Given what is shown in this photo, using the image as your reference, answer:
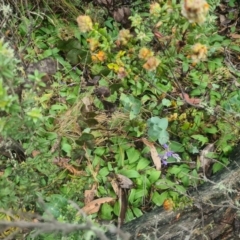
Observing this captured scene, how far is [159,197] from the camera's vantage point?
7.57 ft

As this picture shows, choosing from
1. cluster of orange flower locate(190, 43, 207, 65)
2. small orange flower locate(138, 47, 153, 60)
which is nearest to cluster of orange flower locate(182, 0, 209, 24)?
cluster of orange flower locate(190, 43, 207, 65)

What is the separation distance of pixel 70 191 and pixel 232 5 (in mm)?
1639

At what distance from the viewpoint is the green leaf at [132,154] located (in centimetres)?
241

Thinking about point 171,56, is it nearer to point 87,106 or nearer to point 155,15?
point 155,15

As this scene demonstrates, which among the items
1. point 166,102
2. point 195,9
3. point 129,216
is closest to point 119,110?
point 166,102

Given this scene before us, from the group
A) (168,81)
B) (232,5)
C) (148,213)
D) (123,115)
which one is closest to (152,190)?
(148,213)

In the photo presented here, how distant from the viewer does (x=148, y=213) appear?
2223 millimetres

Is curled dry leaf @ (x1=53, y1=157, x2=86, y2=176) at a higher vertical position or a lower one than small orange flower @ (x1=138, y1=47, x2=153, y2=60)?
lower

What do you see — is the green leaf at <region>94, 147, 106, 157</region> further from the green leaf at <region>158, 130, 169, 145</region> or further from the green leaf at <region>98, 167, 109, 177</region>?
the green leaf at <region>158, 130, 169, 145</region>

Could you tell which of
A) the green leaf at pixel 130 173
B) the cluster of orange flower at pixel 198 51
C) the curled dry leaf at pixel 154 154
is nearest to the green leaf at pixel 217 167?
the curled dry leaf at pixel 154 154

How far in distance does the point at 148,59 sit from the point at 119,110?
55 centimetres

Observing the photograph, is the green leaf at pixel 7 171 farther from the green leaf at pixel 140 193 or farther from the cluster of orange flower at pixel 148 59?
the cluster of orange flower at pixel 148 59

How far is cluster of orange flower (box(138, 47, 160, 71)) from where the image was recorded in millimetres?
2004

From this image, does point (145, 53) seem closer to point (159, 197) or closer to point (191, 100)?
point (191, 100)
